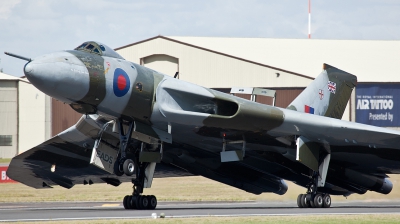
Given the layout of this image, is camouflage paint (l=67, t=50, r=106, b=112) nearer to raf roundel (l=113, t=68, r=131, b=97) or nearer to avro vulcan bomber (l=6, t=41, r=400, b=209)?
avro vulcan bomber (l=6, t=41, r=400, b=209)

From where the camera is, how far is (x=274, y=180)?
67.6 ft

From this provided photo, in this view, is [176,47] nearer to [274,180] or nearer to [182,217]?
[274,180]

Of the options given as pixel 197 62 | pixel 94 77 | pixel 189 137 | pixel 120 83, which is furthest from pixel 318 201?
pixel 197 62

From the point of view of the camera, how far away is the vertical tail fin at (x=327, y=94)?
20.0 metres

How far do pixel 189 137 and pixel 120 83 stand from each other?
111 inches

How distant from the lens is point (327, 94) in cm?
2050

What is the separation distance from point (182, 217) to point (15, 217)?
3902 millimetres

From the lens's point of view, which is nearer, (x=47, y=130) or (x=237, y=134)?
(x=237, y=134)

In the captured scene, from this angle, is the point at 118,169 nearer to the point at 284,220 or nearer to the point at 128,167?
the point at 128,167

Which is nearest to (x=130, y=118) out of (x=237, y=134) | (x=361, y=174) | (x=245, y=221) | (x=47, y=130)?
Answer: (x=237, y=134)

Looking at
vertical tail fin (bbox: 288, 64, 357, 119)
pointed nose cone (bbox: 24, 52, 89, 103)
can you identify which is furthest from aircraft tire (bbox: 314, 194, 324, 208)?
pointed nose cone (bbox: 24, 52, 89, 103)

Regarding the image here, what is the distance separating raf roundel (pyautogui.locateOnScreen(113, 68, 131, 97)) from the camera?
50.1 feet

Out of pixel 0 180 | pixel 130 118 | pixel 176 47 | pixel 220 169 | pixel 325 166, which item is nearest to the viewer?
pixel 130 118

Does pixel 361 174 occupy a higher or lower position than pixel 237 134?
lower
